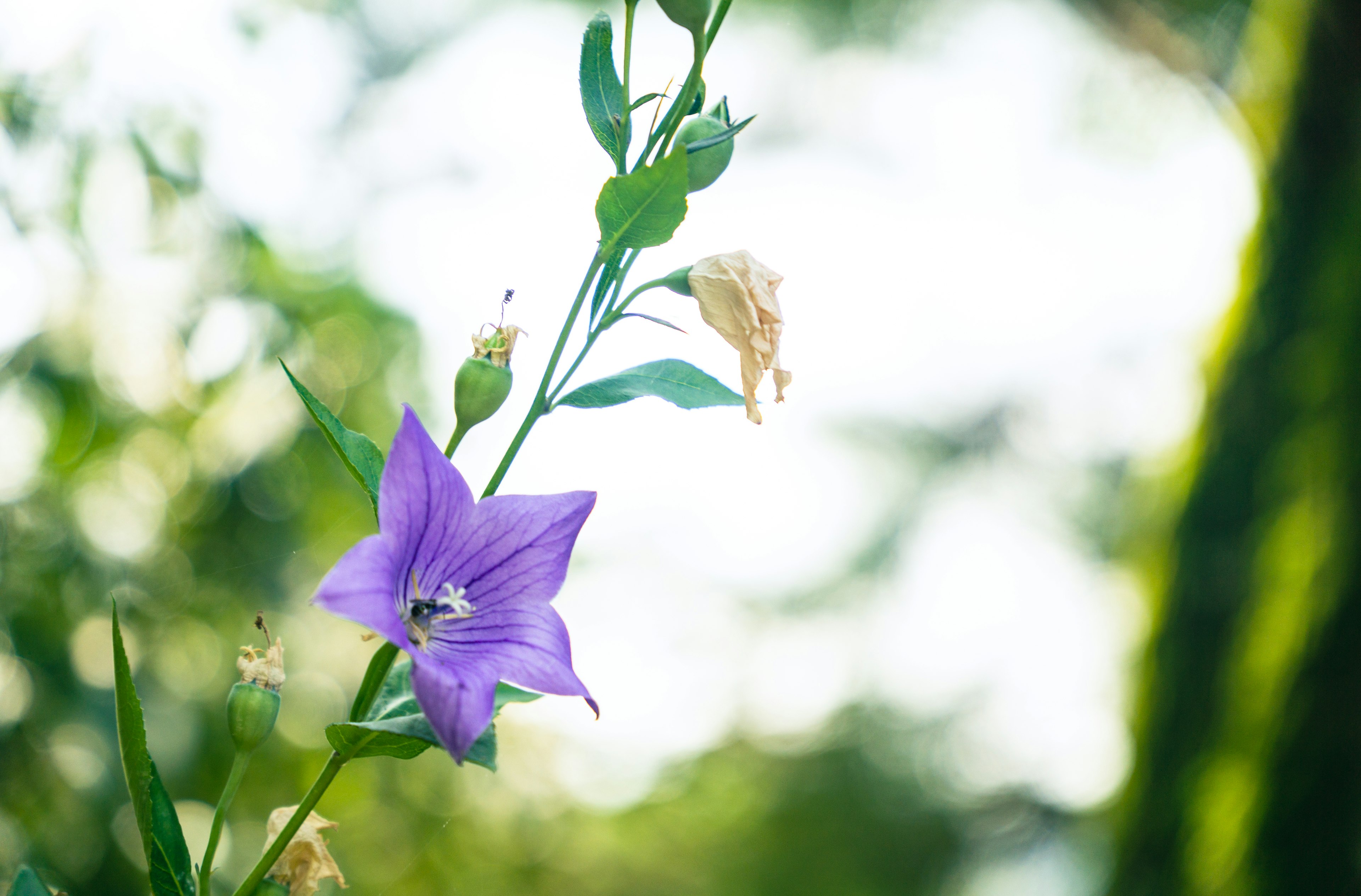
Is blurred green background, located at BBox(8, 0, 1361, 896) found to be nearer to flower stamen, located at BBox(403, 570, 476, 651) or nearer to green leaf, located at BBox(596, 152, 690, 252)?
flower stamen, located at BBox(403, 570, 476, 651)

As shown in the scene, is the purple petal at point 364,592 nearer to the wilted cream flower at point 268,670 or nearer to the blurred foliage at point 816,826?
the wilted cream flower at point 268,670

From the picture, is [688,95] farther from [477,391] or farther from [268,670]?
[268,670]

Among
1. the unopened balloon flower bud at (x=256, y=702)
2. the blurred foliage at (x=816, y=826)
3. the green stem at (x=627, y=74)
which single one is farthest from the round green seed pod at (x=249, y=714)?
the blurred foliage at (x=816, y=826)

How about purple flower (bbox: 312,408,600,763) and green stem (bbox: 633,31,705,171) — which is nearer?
purple flower (bbox: 312,408,600,763)

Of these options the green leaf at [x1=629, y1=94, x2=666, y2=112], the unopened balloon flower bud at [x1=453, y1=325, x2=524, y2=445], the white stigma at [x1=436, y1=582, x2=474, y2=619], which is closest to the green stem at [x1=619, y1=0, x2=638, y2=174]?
the green leaf at [x1=629, y1=94, x2=666, y2=112]

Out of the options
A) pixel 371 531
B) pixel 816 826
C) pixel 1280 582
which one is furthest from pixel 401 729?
pixel 816 826

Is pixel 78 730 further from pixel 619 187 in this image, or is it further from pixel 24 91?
pixel 619 187
